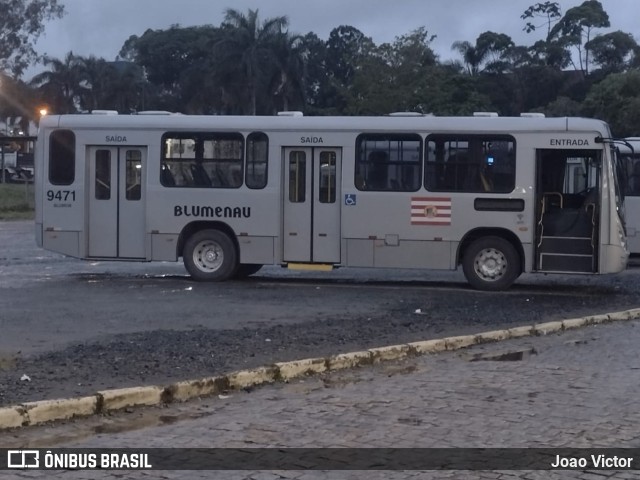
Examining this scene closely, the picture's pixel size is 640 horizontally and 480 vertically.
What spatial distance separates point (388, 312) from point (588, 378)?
4.73m

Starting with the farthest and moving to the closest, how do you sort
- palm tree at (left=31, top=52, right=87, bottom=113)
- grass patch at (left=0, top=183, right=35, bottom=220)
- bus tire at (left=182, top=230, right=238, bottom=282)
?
palm tree at (left=31, top=52, right=87, bottom=113) < grass patch at (left=0, top=183, right=35, bottom=220) < bus tire at (left=182, top=230, right=238, bottom=282)

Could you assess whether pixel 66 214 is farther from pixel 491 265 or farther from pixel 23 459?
pixel 23 459

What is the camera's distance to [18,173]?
218 ft

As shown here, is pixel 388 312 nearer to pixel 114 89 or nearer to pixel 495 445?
pixel 495 445

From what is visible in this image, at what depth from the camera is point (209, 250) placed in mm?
18688

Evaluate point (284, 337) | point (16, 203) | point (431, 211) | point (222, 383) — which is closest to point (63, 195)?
point (431, 211)

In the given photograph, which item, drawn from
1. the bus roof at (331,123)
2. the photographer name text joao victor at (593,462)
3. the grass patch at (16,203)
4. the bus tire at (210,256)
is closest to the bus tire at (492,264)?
the bus roof at (331,123)

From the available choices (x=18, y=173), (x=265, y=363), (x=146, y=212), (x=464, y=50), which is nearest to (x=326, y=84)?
(x=464, y=50)

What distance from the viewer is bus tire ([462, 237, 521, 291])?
17.6 metres

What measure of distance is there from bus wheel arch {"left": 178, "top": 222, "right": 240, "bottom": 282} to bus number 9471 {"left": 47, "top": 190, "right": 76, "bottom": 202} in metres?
2.18

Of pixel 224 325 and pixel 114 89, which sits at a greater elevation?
pixel 114 89

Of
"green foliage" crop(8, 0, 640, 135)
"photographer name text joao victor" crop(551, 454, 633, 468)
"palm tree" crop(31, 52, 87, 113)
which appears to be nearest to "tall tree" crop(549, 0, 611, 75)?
"green foliage" crop(8, 0, 640, 135)

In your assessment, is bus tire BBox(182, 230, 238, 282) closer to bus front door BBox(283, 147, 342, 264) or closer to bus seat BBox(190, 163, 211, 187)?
bus seat BBox(190, 163, 211, 187)

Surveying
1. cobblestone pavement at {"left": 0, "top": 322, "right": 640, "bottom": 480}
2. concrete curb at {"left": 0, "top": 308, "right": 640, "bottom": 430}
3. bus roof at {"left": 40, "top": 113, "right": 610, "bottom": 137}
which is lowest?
cobblestone pavement at {"left": 0, "top": 322, "right": 640, "bottom": 480}
